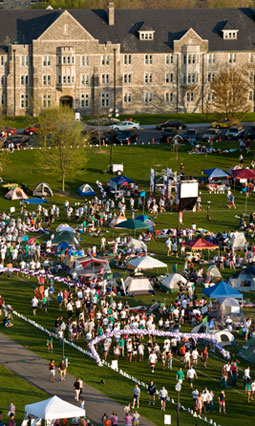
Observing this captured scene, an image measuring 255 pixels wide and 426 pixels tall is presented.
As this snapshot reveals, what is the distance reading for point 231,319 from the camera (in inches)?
2680

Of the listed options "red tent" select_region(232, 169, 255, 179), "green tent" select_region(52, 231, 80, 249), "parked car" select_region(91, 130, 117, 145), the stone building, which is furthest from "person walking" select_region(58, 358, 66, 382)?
the stone building

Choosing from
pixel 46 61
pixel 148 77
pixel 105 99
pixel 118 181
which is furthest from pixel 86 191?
pixel 148 77

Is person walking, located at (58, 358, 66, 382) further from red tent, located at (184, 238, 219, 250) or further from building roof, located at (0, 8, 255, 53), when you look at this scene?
building roof, located at (0, 8, 255, 53)

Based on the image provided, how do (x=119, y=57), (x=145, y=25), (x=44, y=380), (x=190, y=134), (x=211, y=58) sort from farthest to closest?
(x=211, y=58), (x=145, y=25), (x=119, y=57), (x=190, y=134), (x=44, y=380)

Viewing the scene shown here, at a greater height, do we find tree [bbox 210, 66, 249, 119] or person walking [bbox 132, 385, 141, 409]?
tree [bbox 210, 66, 249, 119]

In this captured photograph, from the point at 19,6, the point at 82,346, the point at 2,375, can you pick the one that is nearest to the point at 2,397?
the point at 2,375

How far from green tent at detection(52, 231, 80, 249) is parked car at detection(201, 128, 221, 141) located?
1514 inches

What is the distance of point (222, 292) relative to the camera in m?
70.9

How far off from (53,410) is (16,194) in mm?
49697

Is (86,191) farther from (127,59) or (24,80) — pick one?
(127,59)

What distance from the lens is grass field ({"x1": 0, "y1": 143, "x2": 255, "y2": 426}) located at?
191ft

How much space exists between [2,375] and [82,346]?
6283 mm

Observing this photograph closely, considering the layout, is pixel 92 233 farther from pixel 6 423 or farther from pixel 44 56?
pixel 44 56

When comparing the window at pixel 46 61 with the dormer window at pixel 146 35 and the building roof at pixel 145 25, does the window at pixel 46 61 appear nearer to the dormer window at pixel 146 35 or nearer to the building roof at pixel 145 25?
the building roof at pixel 145 25
